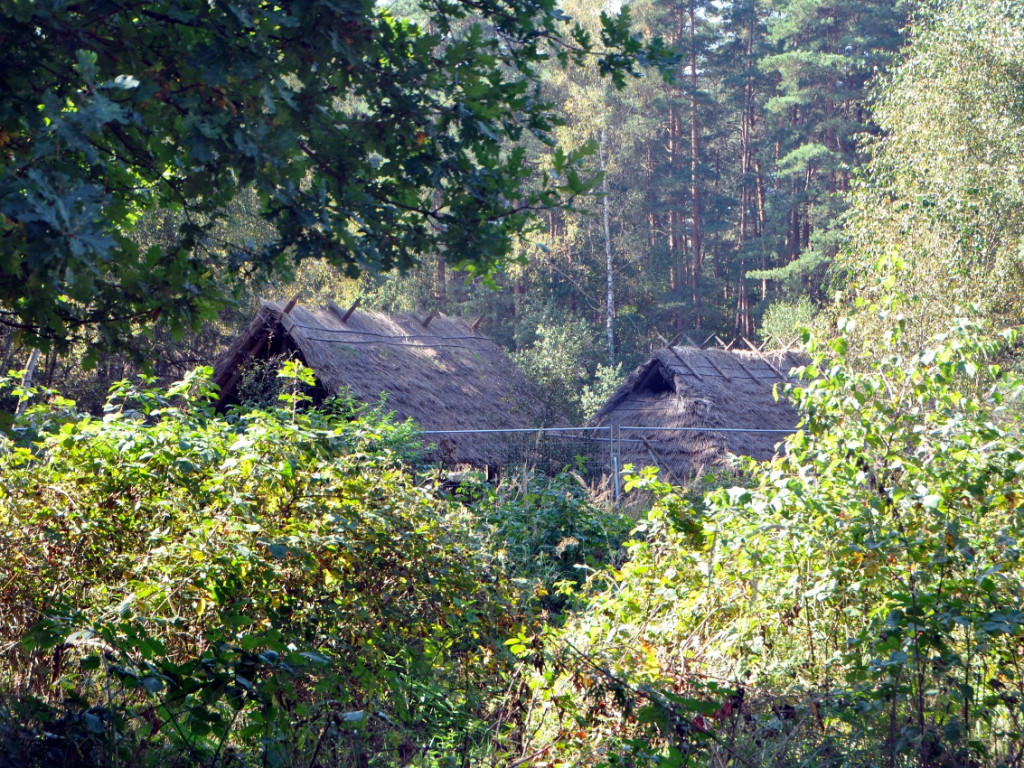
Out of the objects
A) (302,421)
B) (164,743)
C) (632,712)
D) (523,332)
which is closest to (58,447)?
(302,421)

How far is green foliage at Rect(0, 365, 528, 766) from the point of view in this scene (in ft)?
10.7

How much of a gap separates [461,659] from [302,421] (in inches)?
57.8

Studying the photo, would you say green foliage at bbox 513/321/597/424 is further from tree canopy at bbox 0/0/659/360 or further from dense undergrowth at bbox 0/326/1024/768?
tree canopy at bbox 0/0/659/360

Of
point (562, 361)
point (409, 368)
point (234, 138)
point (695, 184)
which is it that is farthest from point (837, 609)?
point (695, 184)

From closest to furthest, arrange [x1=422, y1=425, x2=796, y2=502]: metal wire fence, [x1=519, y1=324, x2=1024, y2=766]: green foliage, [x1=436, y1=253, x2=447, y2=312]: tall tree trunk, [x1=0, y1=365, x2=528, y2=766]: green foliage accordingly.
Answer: [x1=0, y1=365, x2=528, y2=766]: green foliage < [x1=519, y1=324, x2=1024, y2=766]: green foliage < [x1=422, y1=425, x2=796, y2=502]: metal wire fence < [x1=436, y1=253, x2=447, y2=312]: tall tree trunk

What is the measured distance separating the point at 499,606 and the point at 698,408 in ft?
40.4

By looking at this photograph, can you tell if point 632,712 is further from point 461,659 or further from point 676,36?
point 676,36

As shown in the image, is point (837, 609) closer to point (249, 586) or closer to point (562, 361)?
point (249, 586)

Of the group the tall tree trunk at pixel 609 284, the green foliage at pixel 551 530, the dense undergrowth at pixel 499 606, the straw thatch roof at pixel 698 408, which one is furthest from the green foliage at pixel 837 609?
the tall tree trunk at pixel 609 284

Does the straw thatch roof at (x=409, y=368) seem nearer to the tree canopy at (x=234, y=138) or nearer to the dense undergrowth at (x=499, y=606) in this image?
the dense undergrowth at (x=499, y=606)

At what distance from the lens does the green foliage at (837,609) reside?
3404 millimetres

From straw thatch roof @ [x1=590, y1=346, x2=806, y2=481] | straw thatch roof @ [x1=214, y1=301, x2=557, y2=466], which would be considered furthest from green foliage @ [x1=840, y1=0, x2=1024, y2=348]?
straw thatch roof @ [x1=214, y1=301, x2=557, y2=466]

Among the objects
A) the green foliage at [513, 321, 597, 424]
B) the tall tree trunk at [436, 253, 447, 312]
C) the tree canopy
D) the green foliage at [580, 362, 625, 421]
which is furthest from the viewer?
the tall tree trunk at [436, 253, 447, 312]

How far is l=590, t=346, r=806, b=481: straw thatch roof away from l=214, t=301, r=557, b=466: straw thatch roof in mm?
1964
